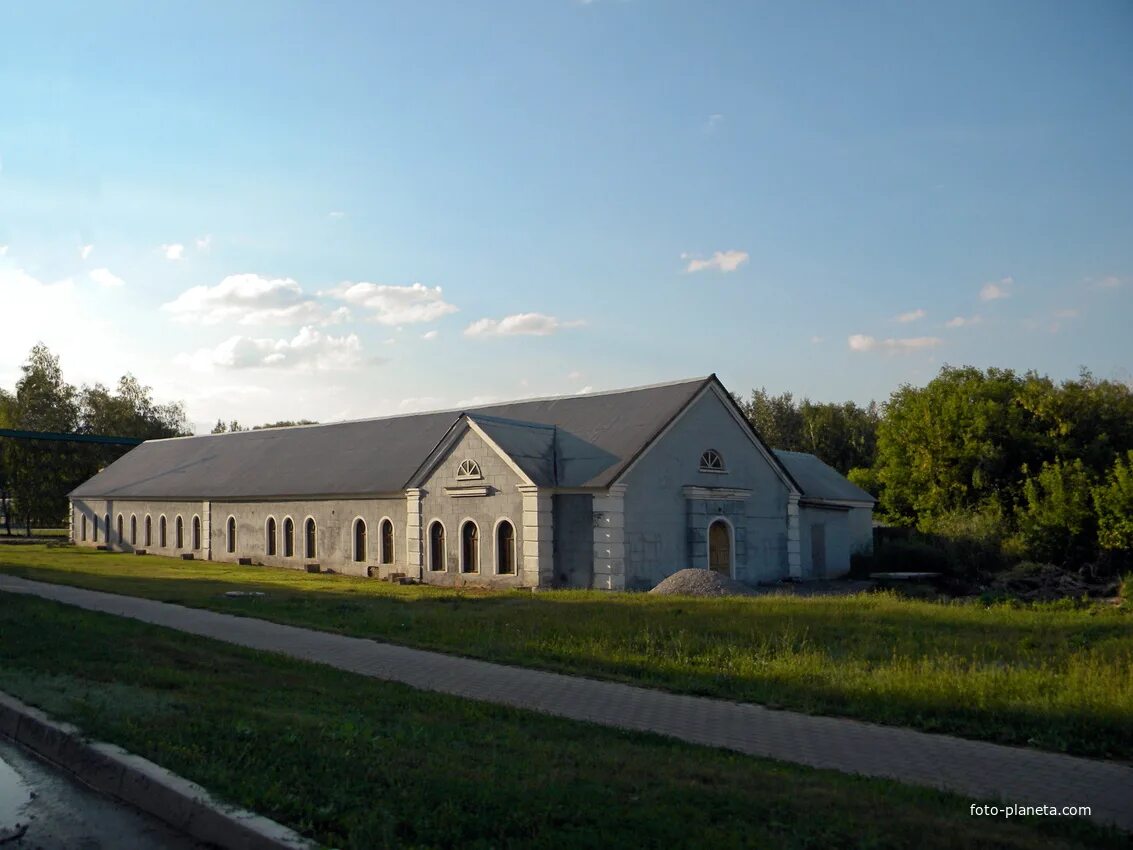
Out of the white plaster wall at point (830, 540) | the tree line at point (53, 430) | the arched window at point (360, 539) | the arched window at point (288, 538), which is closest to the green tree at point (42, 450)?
the tree line at point (53, 430)

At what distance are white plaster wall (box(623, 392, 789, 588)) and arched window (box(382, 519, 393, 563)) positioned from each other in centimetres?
963

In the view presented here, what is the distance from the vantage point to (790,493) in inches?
1351

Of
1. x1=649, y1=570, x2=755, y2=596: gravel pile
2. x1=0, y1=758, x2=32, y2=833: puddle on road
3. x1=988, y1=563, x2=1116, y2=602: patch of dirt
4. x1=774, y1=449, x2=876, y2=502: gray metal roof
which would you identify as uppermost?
x1=774, y1=449, x2=876, y2=502: gray metal roof

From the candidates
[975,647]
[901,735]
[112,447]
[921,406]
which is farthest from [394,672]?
[112,447]

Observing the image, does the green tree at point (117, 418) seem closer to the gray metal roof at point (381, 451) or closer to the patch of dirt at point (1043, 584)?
the gray metal roof at point (381, 451)

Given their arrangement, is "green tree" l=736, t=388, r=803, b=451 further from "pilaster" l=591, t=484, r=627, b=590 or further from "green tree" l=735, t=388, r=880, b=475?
"pilaster" l=591, t=484, r=627, b=590

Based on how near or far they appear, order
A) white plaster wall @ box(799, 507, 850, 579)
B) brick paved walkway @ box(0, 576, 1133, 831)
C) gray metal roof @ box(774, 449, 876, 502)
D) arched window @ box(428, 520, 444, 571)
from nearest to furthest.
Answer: brick paved walkway @ box(0, 576, 1133, 831) → arched window @ box(428, 520, 444, 571) → white plaster wall @ box(799, 507, 850, 579) → gray metal roof @ box(774, 449, 876, 502)

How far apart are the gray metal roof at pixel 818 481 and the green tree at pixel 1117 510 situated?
366 inches

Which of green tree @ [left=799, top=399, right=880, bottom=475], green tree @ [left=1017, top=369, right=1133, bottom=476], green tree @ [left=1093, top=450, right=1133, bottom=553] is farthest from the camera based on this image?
green tree @ [left=799, top=399, right=880, bottom=475]

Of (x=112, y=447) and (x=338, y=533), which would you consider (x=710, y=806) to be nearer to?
(x=338, y=533)

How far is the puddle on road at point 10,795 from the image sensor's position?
22.1 ft

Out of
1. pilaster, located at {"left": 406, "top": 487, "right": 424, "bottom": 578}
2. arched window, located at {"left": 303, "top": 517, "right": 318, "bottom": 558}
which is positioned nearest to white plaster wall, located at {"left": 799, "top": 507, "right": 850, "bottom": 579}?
pilaster, located at {"left": 406, "top": 487, "right": 424, "bottom": 578}

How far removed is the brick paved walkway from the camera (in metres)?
7.83

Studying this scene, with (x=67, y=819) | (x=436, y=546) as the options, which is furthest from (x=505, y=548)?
(x=67, y=819)
